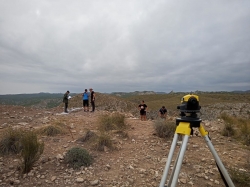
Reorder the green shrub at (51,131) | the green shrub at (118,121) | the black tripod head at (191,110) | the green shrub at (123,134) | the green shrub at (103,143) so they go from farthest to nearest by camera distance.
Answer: the green shrub at (118,121) → the green shrub at (123,134) → the green shrub at (51,131) → the green shrub at (103,143) → the black tripod head at (191,110)

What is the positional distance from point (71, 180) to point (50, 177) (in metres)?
0.47

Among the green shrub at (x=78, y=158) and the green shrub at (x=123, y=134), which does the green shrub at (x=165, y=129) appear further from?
the green shrub at (x=78, y=158)

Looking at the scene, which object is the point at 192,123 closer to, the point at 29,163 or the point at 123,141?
the point at 29,163

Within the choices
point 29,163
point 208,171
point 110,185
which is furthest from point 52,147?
point 208,171

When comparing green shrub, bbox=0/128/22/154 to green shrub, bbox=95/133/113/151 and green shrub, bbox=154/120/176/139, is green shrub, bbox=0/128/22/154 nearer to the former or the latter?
green shrub, bbox=95/133/113/151

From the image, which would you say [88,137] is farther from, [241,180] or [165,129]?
[241,180]

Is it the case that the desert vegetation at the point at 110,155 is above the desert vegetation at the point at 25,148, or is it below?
below

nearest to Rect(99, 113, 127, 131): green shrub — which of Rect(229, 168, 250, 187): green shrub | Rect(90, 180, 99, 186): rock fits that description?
Rect(90, 180, 99, 186): rock

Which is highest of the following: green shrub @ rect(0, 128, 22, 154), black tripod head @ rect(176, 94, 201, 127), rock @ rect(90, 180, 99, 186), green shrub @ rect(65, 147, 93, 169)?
black tripod head @ rect(176, 94, 201, 127)

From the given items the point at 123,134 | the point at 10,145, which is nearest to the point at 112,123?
the point at 123,134

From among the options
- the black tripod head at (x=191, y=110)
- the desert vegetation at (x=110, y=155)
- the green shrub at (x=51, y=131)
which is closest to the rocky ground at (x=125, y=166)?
the desert vegetation at (x=110, y=155)

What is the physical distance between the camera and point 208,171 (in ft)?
13.2

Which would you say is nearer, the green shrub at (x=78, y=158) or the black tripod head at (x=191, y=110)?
the black tripod head at (x=191, y=110)

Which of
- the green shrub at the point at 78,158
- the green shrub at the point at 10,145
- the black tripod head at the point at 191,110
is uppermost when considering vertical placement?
the black tripod head at the point at 191,110
